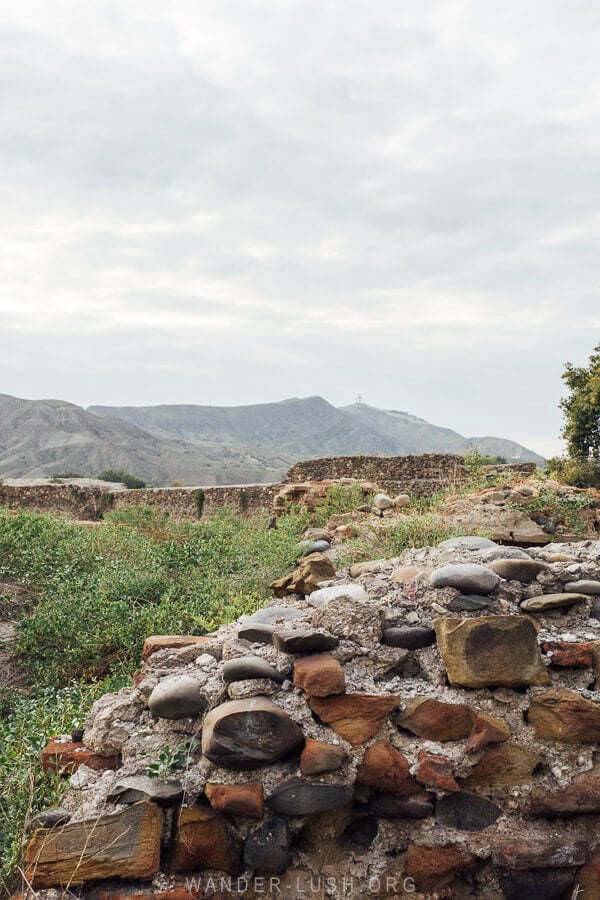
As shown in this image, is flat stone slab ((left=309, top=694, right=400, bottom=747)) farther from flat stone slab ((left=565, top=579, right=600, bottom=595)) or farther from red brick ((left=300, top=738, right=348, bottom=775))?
flat stone slab ((left=565, top=579, right=600, bottom=595))

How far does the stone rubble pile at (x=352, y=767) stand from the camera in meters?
1.92

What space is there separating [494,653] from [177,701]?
115 centimetres

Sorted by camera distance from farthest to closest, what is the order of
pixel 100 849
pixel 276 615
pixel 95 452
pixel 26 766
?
pixel 95 452 → pixel 276 615 → pixel 26 766 → pixel 100 849

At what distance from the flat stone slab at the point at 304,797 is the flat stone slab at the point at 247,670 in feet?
1.15

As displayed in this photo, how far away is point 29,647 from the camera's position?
4887 millimetres

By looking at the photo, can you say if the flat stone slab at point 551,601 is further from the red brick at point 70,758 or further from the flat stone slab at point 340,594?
the red brick at point 70,758

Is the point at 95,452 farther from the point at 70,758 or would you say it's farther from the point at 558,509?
the point at 70,758

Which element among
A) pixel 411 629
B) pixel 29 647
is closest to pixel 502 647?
pixel 411 629

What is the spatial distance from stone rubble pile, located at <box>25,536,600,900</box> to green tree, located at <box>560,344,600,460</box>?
43.9ft

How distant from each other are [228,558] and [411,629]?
4.21m

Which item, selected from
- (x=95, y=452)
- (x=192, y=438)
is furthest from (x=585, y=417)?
(x=192, y=438)

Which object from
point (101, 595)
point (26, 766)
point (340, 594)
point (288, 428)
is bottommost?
point (26, 766)

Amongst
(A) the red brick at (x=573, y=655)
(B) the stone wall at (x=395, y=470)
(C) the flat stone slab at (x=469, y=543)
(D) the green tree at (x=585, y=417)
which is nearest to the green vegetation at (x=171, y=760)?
(A) the red brick at (x=573, y=655)

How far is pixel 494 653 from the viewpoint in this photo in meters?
2.28
